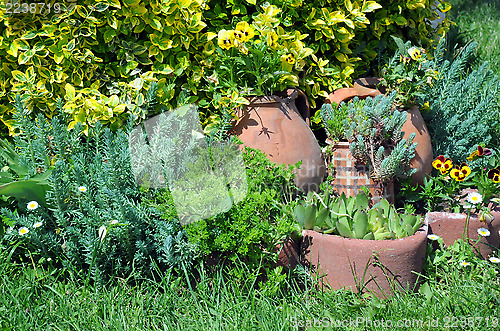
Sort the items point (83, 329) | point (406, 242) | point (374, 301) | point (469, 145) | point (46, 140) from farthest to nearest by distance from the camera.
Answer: point (469, 145), point (46, 140), point (406, 242), point (374, 301), point (83, 329)

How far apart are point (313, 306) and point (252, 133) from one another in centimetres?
102

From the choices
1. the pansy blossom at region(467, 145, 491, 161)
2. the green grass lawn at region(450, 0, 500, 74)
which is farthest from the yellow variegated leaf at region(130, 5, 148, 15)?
the green grass lawn at region(450, 0, 500, 74)

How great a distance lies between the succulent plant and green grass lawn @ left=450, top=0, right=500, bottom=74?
125 inches

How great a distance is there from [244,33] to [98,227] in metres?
1.27

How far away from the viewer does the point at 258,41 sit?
2600 mm

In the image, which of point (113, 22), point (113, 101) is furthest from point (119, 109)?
point (113, 22)

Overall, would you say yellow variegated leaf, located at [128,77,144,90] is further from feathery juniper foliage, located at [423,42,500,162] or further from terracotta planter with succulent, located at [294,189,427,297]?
feathery juniper foliage, located at [423,42,500,162]

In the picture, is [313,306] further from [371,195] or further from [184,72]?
[184,72]

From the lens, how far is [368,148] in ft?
8.41

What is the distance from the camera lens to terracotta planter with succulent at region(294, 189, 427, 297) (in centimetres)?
212

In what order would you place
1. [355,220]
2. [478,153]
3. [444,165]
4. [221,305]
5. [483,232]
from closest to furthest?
1. [221,305]
2. [355,220]
3. [483,232]
4. [444,165]
5. [478,153]

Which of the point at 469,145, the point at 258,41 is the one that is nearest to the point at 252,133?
the point at 258,41

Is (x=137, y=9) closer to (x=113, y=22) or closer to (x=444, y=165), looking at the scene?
(x=113, y=22)

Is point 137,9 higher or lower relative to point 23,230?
higher
